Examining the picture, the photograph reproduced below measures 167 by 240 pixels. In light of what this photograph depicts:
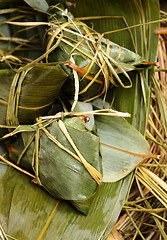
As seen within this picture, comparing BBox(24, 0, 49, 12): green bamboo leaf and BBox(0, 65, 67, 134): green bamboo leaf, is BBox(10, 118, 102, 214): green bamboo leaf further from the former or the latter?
BBox(24, 0, 49, 12): green bamboo leaf

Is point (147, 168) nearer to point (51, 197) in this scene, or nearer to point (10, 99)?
point (51, 197)

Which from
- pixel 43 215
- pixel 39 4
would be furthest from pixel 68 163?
pixel 39 4

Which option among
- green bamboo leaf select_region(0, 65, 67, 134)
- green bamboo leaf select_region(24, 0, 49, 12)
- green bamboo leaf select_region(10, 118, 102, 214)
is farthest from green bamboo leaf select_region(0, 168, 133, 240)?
green bamboo leaf select_region(24, 0, 49, 12)

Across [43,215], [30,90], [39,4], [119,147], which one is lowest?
[43,215]

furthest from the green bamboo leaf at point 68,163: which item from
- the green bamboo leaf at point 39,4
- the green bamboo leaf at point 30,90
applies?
the green bamboo leaf at point 39,4

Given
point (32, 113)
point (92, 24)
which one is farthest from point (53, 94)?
point (92, 24)

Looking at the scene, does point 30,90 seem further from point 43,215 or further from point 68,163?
point 43,215

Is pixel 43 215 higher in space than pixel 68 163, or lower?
lower

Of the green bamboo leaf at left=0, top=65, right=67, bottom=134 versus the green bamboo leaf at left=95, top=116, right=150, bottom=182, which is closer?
the green bamboo leaf at left=0, top=65, right=67, bottom=134

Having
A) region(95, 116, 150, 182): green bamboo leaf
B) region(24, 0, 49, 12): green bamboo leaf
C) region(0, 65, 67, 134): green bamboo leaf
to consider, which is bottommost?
region(95, 116, 150, 182): green bamboo leaf

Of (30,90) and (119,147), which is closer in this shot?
(30,90)

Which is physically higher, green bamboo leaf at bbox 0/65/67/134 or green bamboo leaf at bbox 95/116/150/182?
green bamboo leaf at bbox 0/65/67/134
